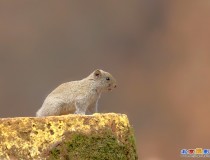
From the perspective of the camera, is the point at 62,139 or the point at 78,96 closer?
the point at 62,139

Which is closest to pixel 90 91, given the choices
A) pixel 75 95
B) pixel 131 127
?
pixel 75 95

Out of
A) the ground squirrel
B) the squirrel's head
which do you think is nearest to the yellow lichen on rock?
the ground squirrel

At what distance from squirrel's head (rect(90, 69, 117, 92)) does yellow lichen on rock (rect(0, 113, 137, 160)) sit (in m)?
6.14

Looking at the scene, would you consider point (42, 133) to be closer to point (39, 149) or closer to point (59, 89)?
point (39, 149)

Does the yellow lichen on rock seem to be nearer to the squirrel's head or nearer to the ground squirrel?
the ground squirrel

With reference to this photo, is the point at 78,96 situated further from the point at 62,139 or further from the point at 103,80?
the point at 62,139

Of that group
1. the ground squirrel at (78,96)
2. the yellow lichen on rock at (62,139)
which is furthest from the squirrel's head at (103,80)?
the yellow lichen on rock at (62,139)

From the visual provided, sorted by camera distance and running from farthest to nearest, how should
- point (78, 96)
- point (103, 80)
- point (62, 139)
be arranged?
point (103, 80), point (78, 96), point (62, 139)

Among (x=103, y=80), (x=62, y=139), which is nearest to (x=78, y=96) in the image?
(x=103, y=80)

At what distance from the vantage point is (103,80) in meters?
11.1

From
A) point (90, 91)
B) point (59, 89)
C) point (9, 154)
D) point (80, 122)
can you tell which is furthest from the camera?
point (90, 91)

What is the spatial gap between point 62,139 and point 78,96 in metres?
5.29

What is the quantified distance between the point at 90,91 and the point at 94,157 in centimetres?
609

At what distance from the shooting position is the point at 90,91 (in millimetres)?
10562
